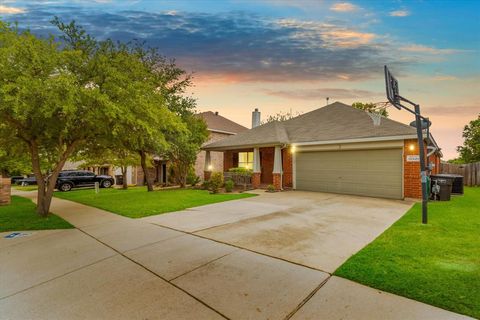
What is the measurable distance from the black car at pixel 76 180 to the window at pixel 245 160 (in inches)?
497

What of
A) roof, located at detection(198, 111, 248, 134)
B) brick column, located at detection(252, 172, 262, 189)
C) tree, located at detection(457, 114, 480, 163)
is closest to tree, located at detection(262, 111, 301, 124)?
roof, located at detection(198, 111, 248, 134)

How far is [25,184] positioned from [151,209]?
2323cm

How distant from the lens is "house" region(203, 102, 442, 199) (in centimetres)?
1080

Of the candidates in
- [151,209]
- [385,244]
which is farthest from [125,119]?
[385,244]

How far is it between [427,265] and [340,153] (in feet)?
31.9

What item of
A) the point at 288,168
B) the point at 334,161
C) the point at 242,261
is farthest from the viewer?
the point at 288,168

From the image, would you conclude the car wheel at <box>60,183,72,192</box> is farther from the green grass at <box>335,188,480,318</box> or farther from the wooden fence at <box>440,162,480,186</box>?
the wooden fence at <box>440,162,480,186</box>

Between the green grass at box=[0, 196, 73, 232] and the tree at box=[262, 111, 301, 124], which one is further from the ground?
the tree at box=[262, 111, 301, 124]

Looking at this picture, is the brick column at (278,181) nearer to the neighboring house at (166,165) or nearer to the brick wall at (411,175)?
the brick wall at (411,175)

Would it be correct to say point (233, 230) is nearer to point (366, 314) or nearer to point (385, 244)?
point (385, 244)

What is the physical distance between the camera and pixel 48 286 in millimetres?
3377

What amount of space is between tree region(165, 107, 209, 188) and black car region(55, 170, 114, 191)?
8031 mm

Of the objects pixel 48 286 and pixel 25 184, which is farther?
pixel 25 184

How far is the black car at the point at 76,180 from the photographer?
1880 centimetres
